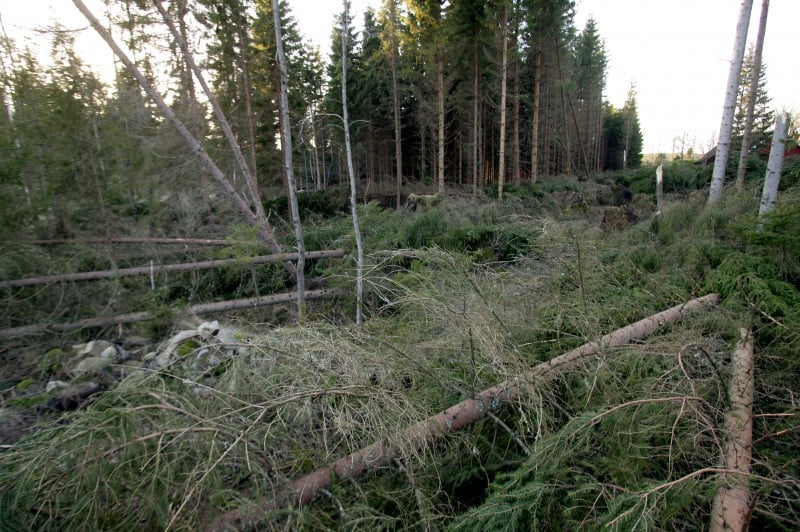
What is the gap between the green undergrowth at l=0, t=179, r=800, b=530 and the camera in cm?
165

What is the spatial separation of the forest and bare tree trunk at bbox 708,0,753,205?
65 millimetres

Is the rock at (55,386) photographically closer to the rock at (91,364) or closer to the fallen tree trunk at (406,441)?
the rock at (91,364)

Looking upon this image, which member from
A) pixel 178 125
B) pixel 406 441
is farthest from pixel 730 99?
pixel 178 125

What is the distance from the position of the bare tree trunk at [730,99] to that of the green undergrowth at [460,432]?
15.2ft

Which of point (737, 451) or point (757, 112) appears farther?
point (757, 112)

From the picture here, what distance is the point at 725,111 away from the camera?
26.6 feet

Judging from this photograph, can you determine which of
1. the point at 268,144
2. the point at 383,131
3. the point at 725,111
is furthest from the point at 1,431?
the point at 383,131

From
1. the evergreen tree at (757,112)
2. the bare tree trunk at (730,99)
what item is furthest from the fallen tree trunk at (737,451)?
the evergreen tree at (757,112)

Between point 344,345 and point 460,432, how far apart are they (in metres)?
0.98

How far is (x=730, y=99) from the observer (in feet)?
25.9

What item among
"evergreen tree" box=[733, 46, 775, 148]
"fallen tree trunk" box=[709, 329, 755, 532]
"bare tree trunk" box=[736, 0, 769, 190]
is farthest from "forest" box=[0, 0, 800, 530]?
"evergreen tree" box=[733, 46, 775, 148]

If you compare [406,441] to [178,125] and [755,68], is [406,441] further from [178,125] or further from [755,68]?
[755,68]

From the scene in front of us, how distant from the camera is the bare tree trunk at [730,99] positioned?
740 centimetres

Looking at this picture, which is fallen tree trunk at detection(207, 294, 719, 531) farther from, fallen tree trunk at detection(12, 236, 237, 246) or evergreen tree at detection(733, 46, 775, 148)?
evergreen tree at detection(733, 46, 775, 148)
